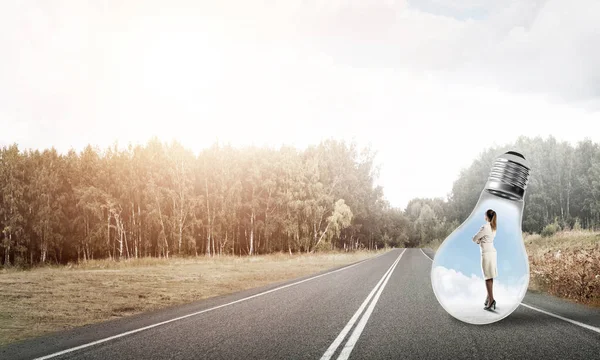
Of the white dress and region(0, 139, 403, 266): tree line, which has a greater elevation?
region(0, 139, 403, 266): tree line

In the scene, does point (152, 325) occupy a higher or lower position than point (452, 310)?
lower

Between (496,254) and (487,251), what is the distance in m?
0.08

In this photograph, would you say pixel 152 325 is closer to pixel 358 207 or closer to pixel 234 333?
pixel 234 333

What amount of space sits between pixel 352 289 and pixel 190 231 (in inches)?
1714

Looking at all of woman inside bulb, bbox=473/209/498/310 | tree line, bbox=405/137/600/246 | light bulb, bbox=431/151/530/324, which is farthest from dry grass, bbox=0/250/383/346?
tree line, bbox=405/137/600/246

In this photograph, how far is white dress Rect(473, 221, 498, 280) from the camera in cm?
369

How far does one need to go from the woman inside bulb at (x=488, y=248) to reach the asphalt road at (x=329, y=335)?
1975 mm

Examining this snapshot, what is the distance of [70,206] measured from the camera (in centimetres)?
6109

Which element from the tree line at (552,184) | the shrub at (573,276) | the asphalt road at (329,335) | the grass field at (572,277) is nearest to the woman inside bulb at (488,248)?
the asphalt road at (329,335)

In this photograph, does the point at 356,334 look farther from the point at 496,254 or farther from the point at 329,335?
the point at 496,254

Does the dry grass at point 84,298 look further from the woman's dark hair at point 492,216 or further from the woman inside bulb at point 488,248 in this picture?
the woman's dark hair at point 492,216

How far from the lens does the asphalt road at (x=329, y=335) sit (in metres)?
5.58

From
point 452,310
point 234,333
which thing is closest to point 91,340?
point 234,333

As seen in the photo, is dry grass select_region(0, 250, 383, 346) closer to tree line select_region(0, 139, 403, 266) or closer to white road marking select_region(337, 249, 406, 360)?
white road marking select_region(337, 249, 406, 360)
